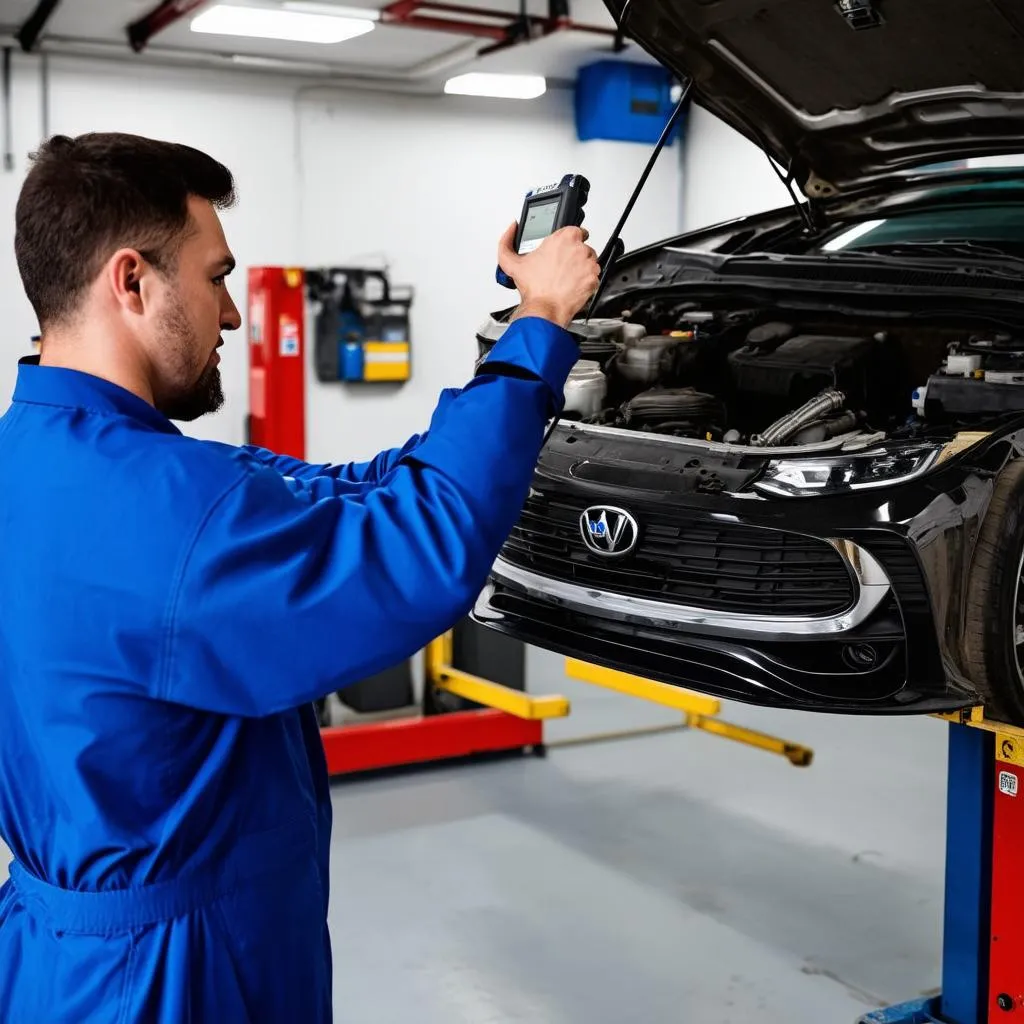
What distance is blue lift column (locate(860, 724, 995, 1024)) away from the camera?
2.51 m

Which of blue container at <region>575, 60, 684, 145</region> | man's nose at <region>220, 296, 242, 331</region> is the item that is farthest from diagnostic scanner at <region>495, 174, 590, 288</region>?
blue container at <region>575, 60, 684, 145</region>

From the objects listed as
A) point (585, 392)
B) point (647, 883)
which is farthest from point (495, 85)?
point (647, 883)

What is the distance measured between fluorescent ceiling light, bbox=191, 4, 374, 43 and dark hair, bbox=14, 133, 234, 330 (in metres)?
5.51

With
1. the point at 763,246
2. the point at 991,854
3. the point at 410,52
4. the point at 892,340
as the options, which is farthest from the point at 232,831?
the point at 410,52

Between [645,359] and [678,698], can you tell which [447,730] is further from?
[645,359]

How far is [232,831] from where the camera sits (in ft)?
Result: 4.52

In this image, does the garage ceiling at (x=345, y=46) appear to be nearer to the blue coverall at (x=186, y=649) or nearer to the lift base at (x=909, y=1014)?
the lift base at (x=909, y=1014)

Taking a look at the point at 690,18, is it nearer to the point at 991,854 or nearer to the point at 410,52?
the point at 991,854

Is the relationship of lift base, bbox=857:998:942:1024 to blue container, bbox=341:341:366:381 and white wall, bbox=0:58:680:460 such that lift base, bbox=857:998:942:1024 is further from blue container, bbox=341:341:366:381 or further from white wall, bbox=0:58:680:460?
blue container, bbox=341:341:366:381

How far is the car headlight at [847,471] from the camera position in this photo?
2273mm

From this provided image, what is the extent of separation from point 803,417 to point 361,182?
6.08 metres

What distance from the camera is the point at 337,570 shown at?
3.92 feet

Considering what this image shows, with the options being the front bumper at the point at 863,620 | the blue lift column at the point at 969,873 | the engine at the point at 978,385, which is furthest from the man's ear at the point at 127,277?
the blue lift column at the point at 969,873

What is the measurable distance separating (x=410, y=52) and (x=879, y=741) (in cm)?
491
